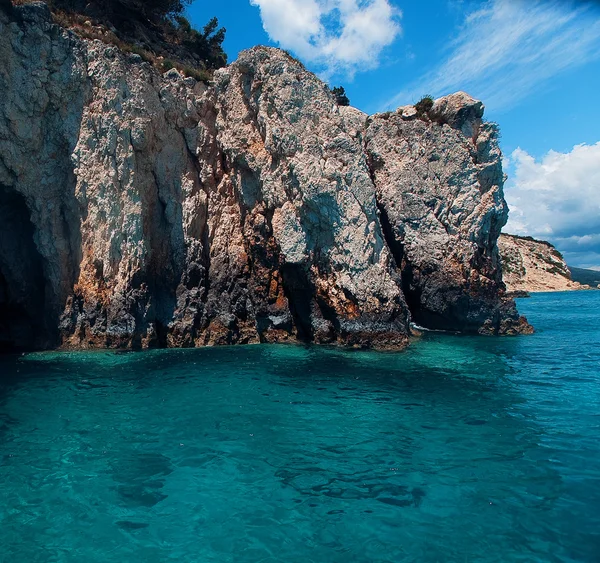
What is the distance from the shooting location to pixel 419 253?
1070 inches

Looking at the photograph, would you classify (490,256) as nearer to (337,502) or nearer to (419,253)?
(419,253)

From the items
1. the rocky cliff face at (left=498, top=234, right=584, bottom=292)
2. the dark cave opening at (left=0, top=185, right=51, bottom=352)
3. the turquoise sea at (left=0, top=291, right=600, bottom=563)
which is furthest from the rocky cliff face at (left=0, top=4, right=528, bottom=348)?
the rocky cliff face at (left=498, top=234, right=584, bottom=292)

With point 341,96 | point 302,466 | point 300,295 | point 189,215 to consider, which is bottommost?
point 302,466

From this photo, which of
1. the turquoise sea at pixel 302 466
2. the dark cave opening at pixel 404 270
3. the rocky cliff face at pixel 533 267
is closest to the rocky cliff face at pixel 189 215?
the dark cave opening at pixel 404 270

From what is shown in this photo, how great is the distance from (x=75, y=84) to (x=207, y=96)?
277 inches

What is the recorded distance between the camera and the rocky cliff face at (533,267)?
8162cm

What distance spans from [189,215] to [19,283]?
31.3 feet

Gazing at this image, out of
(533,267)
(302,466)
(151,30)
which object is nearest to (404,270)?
(302,466)

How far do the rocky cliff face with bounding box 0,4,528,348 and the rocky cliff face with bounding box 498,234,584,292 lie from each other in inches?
2409

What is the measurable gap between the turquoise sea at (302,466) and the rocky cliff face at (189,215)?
618 centimetres

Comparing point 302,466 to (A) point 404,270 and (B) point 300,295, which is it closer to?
(B) point 300,295

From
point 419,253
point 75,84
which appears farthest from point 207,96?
point 419,253

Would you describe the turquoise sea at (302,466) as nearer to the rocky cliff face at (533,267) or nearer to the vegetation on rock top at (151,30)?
the vegetation on rock top at (151,30)

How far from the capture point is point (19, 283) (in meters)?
23.0
